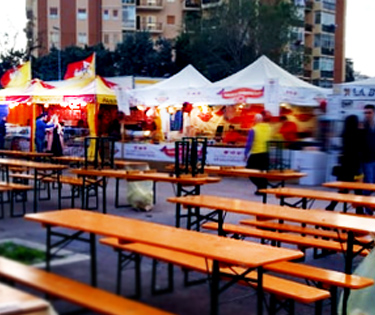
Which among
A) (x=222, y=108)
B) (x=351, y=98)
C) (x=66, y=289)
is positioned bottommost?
(x=66, y=289)

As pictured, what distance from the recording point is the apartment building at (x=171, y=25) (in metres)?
43.3

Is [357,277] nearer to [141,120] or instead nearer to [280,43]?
[141,120]

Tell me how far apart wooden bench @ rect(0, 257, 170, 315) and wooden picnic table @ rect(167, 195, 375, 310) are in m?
2.65

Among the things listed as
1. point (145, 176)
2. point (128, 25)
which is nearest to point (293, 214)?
point (145, 176)

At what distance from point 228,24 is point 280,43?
3135 millimetres

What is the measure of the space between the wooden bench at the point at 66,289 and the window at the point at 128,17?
46.7m

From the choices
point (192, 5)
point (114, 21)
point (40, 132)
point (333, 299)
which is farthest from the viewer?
point (192, 5)

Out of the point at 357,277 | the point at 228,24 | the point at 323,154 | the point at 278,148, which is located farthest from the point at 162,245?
the point at 228,24

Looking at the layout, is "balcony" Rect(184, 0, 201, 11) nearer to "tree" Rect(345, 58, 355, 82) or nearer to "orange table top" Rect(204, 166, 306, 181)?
"tree" Rect(345, 58, 355, 82)

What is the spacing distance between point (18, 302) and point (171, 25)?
49028mm

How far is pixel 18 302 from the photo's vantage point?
1.49 m

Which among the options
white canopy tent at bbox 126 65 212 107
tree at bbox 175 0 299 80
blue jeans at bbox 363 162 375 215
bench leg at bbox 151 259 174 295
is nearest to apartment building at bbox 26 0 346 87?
tree at bbox 175 0 299 80

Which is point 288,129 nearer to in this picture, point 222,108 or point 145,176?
point 222,108

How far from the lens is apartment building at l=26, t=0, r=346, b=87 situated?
43.3 metres
